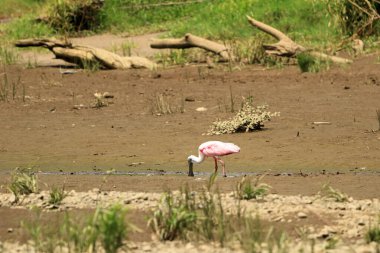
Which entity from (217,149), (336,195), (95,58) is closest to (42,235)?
(336,195)

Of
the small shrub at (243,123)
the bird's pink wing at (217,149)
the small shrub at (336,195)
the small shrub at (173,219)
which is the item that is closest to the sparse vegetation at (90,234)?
the small shrub at (173,219)

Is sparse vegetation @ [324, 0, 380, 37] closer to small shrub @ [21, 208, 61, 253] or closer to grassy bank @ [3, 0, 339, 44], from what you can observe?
grassy bank @ [3, 0, 339, 44]

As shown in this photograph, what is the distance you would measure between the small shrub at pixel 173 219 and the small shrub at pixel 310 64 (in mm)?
9151

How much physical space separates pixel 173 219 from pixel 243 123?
5158 mm

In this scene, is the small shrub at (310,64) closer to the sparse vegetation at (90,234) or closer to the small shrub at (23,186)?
the small shrub at (23,186)

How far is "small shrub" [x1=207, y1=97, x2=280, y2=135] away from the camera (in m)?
12.6

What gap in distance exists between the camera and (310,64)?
1684cm

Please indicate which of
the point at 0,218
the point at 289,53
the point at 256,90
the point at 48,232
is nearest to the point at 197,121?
the point at 256,90

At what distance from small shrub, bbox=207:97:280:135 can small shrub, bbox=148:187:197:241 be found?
4798 mm

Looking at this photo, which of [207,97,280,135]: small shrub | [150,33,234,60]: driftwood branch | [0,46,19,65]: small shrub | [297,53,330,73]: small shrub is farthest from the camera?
[0,46,19,65]: small shrub

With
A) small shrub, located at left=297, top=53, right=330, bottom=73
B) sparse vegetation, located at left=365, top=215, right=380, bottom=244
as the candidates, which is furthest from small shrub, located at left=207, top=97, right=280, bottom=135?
sparse vegetation, located at left=365, top=215, right=380, bottom=244

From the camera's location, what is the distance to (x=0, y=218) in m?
8.45

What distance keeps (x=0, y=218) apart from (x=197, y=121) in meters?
5.57

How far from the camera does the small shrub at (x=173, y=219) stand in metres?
7.52
